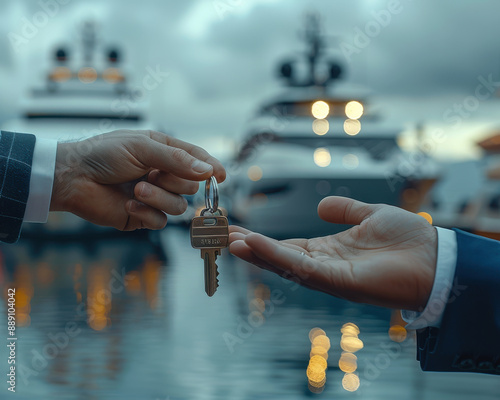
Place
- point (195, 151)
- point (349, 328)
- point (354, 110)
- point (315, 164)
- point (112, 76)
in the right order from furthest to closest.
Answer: point (112, 76)
point (354, 110)
point (315, 164)
point (349, 328)
point (195, 151)

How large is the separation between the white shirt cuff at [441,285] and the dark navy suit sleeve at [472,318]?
0.04 metres

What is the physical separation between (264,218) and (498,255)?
18.2 meters

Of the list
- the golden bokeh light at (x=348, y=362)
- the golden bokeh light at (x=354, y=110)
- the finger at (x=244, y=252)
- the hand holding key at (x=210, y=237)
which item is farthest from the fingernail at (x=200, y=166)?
the golden bokeh light at (x=354, y=110)

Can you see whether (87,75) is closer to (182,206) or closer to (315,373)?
(315,373)

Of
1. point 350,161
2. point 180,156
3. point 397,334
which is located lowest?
point 397,334

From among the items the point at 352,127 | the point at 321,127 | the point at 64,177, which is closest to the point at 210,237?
the point at 64,177

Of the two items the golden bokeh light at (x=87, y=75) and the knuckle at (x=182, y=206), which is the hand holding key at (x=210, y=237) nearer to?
the knuckle at (x=182, y=206)

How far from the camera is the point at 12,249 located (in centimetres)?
1862

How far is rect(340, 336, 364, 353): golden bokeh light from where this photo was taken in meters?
6.24

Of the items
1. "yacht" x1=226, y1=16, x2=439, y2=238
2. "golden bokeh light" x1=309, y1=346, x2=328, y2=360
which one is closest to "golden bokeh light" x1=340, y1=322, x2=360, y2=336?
"golden bokeh light" x1=309, y1=346, x2=328, y2=360

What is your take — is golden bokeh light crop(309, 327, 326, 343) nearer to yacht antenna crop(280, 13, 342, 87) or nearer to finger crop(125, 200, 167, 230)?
finger crop(125, 200, 167, 230)

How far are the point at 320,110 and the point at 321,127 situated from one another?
37.1 inches

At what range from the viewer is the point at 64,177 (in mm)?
3189

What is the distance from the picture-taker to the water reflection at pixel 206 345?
4984mm
